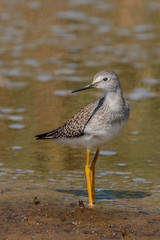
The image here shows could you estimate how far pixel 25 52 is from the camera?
670 inches

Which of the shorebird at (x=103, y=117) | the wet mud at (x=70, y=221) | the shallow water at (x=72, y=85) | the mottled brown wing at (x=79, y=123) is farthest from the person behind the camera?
the shallow water at (x=72, y=85)

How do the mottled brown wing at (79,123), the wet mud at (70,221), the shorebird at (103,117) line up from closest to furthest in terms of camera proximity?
the wet mud at (70,221) → the shorebird at (103,117) → the mottled brown wing at (79,123)

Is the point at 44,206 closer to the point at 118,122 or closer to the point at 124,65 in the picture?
the point at 118,122

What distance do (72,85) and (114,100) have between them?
6197mm

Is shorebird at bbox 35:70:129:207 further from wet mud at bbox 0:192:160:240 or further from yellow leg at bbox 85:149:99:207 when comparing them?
wet mud at bbox 0:192:160:240

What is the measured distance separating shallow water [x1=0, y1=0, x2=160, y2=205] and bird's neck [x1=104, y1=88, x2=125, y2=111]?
1.28 metres

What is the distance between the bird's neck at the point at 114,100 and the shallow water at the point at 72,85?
1.28m

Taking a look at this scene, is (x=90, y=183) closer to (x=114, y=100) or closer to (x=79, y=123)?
(x=79, y=123)

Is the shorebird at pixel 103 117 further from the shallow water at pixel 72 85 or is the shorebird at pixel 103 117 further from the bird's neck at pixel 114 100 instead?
the shallow water at pixel 72 85

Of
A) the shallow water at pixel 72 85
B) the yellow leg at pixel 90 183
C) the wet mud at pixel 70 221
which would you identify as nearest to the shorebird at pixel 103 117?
the yellow leg at pixel 90 183

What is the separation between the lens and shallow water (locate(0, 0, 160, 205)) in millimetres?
8930

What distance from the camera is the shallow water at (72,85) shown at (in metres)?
8.93

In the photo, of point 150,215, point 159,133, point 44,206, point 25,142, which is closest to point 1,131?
point 25,142

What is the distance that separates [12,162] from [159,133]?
2990mm
